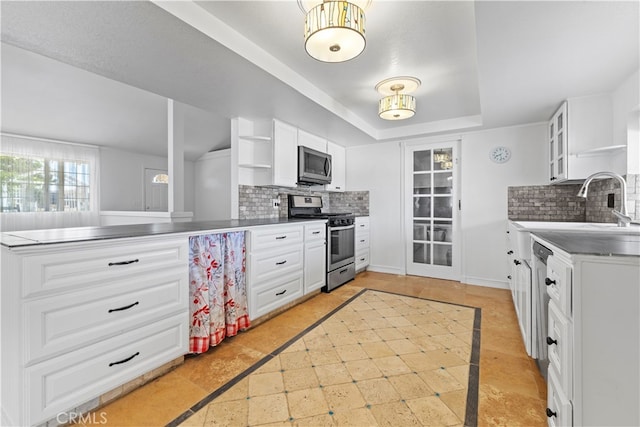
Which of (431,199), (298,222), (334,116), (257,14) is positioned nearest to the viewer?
(257,14)

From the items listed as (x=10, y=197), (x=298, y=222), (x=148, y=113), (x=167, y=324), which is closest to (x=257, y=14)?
(x=298, y=222)

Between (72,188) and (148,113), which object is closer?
(148,113)

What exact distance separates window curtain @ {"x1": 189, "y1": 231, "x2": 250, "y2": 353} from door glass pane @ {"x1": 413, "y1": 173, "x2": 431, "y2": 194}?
2931 millimetres

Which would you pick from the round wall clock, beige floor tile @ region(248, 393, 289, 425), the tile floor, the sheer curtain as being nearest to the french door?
the round wall clock

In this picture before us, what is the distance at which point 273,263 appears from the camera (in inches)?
104

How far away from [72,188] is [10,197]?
879 millimetres

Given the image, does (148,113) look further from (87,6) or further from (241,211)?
(87,6)

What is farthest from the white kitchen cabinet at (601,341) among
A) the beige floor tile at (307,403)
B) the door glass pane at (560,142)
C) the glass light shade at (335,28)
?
the door glass pane at (560,142)

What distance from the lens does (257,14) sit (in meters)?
1.72

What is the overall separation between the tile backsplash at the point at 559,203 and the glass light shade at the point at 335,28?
8.68ft

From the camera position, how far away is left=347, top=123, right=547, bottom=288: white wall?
3.52 metres

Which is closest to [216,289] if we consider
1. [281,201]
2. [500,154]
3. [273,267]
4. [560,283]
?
[273,267]

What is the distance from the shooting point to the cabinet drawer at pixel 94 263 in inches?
48.7

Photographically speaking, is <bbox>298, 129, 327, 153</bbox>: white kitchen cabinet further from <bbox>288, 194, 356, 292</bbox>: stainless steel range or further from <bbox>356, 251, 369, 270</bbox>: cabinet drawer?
<bbox>356, 251, 369, 270</bbox>: cabinet drawer
